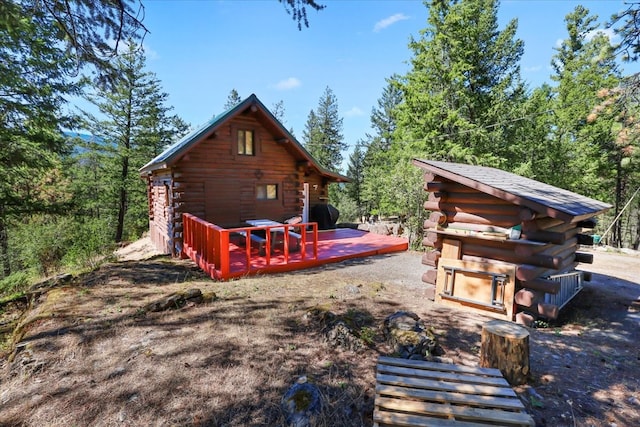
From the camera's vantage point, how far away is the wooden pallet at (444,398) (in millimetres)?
2455

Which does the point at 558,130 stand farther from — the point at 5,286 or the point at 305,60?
the point at 5,286

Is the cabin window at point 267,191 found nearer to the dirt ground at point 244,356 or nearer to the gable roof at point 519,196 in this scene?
the dirt ground at point 244,356

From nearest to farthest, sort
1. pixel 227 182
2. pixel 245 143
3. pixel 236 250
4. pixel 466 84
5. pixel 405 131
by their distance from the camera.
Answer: pixel 236 250
pixel 227 182
pixel 245 143
pixel 466 84
pixel 405 131

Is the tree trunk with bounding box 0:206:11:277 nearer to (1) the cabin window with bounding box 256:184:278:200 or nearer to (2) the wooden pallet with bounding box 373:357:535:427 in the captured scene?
(1) the cabin window with bounding box 256:184:278:200

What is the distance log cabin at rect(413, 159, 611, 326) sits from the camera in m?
5.16

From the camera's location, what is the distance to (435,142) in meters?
18.1

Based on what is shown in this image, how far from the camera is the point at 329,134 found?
40.6 metres

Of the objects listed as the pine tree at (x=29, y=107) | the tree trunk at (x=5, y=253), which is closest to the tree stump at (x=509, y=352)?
the pine tree at (x=29, y=107)

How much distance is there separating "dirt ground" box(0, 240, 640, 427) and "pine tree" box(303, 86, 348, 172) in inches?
1371

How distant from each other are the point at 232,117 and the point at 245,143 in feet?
3.70

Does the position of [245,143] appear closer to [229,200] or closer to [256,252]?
[229,200]

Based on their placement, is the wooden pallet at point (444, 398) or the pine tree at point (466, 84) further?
the pine tree at point (466, 84)

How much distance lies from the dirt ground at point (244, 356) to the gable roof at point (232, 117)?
171 inches

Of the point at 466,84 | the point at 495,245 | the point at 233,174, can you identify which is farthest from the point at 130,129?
the point at 495,245
